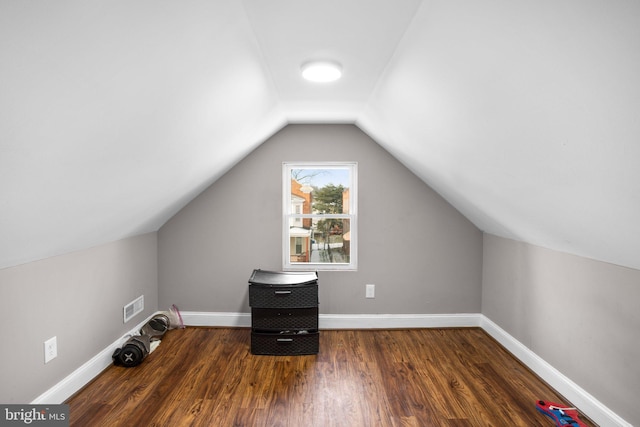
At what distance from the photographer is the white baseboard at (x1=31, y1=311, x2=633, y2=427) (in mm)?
2193

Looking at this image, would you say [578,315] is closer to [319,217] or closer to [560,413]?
[560,413]

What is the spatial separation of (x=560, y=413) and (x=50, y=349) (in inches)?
122

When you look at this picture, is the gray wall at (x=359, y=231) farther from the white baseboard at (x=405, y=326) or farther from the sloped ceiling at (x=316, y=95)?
the sloped ceiling at (x=316, y=95)

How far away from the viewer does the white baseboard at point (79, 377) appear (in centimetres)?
220

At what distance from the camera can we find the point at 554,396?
244cm

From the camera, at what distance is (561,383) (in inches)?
96.5

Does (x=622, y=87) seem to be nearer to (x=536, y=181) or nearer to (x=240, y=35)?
(x=536, y=181)

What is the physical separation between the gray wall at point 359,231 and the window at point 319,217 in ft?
0.36

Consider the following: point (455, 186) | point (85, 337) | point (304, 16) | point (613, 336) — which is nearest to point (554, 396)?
point (613, 336)

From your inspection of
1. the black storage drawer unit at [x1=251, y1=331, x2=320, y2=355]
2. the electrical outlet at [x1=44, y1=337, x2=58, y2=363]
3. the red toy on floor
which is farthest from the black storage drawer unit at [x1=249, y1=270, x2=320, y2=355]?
the red toy on floor

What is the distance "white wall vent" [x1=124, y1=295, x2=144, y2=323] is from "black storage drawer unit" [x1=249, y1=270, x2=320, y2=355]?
1081mm

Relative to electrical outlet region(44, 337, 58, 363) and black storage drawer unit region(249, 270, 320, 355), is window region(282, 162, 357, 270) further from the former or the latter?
electrical outlet region(44, 337, 58, 363)

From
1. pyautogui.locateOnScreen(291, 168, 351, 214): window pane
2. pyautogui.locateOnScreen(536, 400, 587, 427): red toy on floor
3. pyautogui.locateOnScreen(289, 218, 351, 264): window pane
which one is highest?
pyautogui.locateOnScreen(291, 168, 351, 214): window pane

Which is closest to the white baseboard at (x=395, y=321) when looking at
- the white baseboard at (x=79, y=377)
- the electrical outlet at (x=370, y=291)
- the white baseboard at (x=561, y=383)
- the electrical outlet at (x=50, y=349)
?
the electrical outlet at (x=370, y=291)
